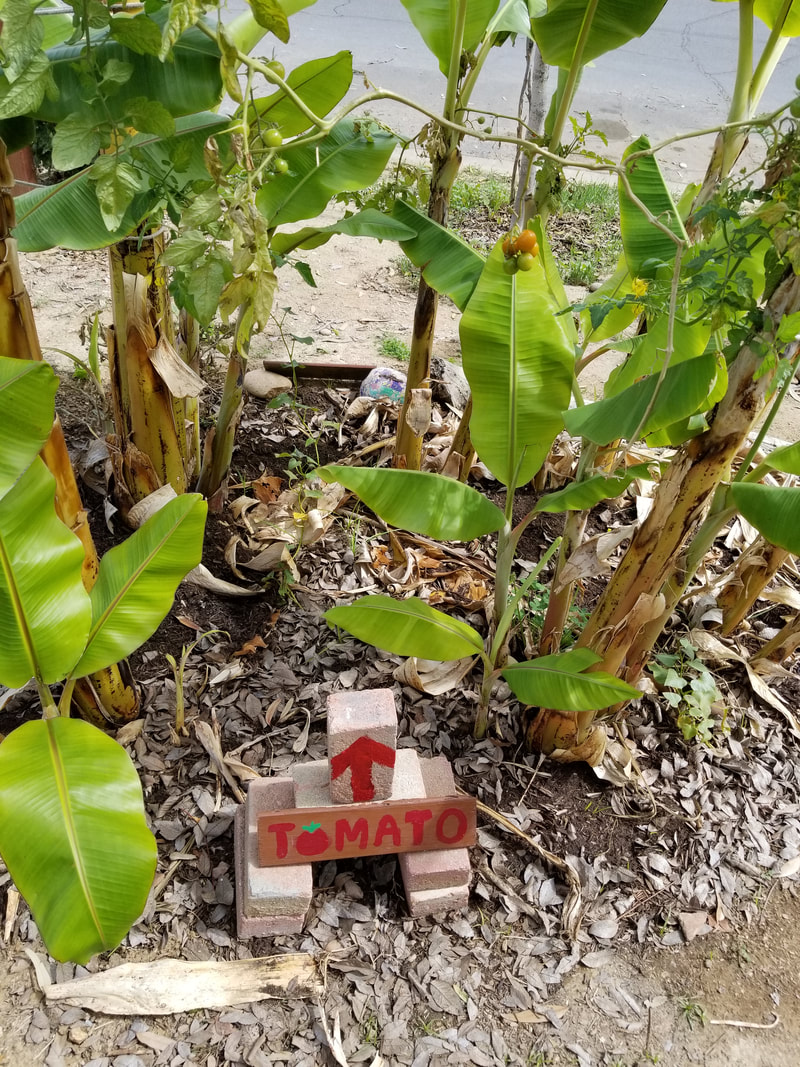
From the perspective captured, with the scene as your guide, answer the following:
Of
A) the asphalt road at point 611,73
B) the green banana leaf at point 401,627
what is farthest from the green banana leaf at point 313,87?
the asphalt road at point 611,73

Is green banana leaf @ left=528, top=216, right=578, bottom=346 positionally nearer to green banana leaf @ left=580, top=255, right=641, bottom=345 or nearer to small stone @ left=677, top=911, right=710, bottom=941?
Result: green banana leaf @ left=580, top=255, right=641, bottom=345

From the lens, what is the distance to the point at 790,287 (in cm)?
110

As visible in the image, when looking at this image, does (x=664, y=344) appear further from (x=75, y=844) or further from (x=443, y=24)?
(x=75, y=844)

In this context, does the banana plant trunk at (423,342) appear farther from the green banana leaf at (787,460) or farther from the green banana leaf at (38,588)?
the green banana leaf at (38,588)

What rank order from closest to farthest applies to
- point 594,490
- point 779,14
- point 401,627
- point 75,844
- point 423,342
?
point 75,844 < point 594,490 < point 779,14 < point 401,627 < point 423,342

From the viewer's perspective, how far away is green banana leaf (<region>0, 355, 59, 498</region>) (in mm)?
1102

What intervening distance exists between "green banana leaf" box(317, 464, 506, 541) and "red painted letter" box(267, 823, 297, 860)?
1.94 ft

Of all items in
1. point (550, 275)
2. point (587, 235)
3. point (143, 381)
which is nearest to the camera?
point (550, 275)

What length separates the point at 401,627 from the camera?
149 centimetres

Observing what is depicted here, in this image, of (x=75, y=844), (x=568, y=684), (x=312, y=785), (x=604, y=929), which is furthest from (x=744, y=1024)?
(x=75, y=844)

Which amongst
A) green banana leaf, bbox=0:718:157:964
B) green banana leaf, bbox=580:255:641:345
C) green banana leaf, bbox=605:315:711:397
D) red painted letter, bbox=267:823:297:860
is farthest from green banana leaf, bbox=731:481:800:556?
green banana leaf, bbox=0:718:157:964

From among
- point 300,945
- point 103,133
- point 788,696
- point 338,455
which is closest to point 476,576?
point 338,455

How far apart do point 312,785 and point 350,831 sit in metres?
0.12

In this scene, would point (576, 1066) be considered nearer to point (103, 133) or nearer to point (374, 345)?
point (103, 133)
